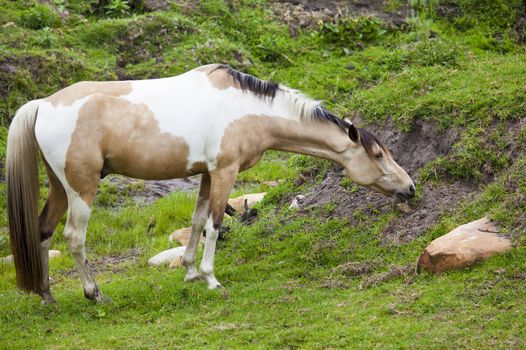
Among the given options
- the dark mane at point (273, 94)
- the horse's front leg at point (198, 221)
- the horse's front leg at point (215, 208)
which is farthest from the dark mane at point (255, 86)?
the horse's front leg at point (198, 221)

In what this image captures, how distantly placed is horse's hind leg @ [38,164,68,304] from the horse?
0.01 m

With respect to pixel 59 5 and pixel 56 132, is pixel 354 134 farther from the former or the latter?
pixel 59 5

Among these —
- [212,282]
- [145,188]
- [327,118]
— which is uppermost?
[327,118]

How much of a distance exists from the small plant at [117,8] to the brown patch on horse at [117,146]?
8890 mm

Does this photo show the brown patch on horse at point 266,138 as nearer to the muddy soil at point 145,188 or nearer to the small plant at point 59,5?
the muddy soil at point 145,188

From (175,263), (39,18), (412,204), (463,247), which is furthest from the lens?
(39,18)

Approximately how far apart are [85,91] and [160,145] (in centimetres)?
92

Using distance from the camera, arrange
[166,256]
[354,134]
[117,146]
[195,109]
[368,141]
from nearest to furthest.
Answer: [117,146] → [195,109] → [354,134] → [368,141] → [166,256]

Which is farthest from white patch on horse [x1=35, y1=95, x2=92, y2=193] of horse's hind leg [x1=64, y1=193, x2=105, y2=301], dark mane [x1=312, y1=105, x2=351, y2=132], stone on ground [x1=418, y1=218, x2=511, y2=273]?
stone on ground [x1=418, y1=218, x2=511, y2=273]

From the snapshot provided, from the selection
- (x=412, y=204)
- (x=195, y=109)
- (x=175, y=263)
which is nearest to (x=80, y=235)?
(x=195, y=109)

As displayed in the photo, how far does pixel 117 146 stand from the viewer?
839 centimetres

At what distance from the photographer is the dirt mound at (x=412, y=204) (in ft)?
30.2

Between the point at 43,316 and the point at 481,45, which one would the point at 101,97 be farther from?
the point at 481,45

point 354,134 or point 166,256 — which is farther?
point 166,256
